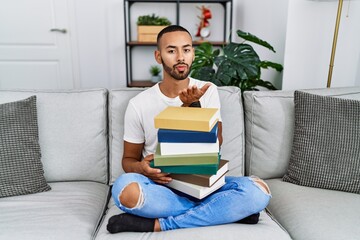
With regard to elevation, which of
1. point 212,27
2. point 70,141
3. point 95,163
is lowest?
point 95,163

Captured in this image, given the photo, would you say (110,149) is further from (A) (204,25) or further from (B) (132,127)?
(A) (204,25)

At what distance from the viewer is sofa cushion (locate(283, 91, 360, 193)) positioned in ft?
4.50

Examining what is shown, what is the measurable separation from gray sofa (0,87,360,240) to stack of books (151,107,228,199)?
34 centimetres

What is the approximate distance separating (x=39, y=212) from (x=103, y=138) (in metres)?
0.44

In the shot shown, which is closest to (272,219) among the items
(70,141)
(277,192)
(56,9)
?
(277,192)

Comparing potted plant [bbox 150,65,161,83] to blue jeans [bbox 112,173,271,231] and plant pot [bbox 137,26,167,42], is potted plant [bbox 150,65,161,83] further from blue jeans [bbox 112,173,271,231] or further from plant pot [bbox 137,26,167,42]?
blue jeans [bbox 112,173,271,231]

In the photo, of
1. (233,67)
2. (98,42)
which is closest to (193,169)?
(233,67)

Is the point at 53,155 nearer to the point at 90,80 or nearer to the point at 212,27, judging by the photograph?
the point at 90,80

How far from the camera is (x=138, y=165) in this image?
1265mm

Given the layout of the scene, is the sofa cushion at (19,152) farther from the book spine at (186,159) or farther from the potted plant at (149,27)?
the potted plant at (149,27)

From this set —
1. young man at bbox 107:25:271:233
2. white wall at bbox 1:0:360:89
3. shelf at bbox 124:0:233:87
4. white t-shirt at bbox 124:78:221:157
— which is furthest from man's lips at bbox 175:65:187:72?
shelf at bbox 124:0:233:87

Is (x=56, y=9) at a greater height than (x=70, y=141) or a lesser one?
greater

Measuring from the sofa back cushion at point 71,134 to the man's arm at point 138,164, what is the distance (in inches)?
7.8

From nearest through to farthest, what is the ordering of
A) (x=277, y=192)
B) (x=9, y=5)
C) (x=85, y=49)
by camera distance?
(x=277, y=192) < (x=9, y=5) < (x=85, y=49)
